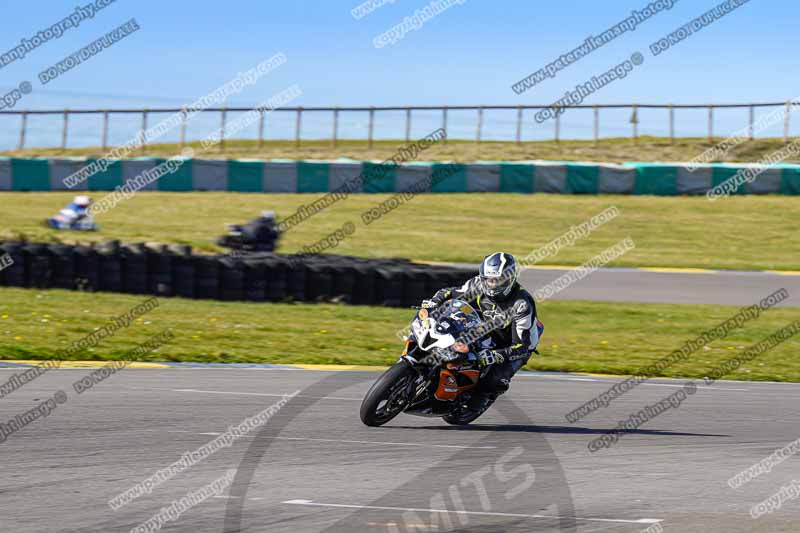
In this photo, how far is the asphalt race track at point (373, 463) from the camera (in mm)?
6740

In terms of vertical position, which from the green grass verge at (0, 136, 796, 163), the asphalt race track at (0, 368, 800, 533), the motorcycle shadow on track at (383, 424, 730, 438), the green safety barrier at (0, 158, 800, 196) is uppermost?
the green grass verge at (0, 136, 796, 163)

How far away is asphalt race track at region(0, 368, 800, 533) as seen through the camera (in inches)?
265

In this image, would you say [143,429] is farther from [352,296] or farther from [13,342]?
[352,296]

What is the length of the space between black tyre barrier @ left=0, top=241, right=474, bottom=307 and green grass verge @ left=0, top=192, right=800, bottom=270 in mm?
6742

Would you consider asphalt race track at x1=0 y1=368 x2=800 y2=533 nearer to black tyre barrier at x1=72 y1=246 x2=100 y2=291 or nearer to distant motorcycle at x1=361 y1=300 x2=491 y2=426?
distant motorcycle at x1=361 y1=300 x2=491 y2=426

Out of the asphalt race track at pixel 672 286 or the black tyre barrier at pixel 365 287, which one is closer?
the black tyre barrier at pixel 365 287

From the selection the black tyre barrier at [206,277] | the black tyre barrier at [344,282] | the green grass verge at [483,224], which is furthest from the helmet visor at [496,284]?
the green grass verge at [483,224]

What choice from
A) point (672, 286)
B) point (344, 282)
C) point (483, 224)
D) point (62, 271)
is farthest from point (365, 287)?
point (483, 224)

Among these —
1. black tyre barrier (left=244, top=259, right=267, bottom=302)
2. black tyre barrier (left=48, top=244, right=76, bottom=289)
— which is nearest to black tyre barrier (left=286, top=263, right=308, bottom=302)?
black tyre barrier (left=244, top=259, right=267, bottom=302)

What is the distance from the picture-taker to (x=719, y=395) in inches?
494

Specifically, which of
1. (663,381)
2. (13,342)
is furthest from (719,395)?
(13,342)

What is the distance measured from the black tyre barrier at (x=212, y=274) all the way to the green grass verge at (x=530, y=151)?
72.9ft

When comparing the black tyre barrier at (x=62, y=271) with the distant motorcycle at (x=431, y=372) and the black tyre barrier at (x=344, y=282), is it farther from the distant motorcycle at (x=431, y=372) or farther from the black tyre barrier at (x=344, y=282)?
the distant motorcycle at (x=431, y=372)

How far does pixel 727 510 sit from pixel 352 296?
11.5 meters
